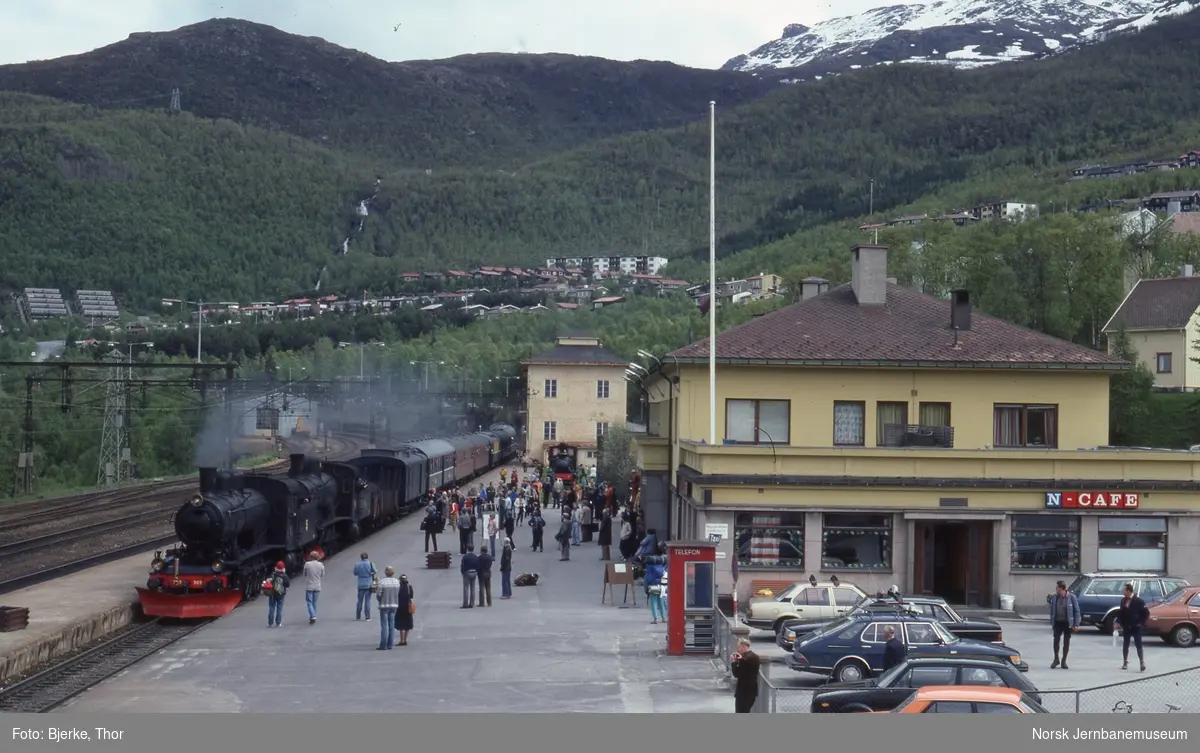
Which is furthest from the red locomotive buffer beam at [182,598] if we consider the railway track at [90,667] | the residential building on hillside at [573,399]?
the residential building on hillside at [573,399]

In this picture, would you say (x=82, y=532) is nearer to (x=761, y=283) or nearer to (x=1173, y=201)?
(x=761, y=283)

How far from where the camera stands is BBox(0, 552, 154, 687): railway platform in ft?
79.6

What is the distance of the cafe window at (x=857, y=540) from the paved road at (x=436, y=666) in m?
4.44

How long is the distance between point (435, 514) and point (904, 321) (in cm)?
1480

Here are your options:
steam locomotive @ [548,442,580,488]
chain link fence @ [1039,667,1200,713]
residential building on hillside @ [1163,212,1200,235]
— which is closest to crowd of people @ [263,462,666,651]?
chain link fence @ [1039,667,1200,713]

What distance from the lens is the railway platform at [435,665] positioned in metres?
20.3

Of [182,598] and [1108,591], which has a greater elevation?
[1108,591]

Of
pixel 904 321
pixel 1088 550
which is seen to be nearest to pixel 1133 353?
pixel 904 321

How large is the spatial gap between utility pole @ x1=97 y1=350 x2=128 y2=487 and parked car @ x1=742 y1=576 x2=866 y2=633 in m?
45.6

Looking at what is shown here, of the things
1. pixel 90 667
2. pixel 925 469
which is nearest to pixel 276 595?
pixel 90 667

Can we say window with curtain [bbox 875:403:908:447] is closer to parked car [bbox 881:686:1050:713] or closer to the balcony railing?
the balcony railing

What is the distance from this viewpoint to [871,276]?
38969 mm

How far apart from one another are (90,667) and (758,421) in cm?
1740

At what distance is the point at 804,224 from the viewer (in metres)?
200
